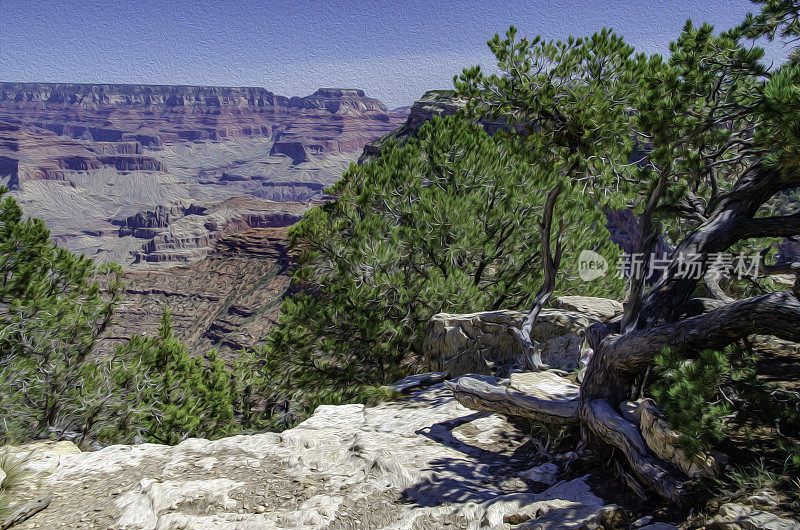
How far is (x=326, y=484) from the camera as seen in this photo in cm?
657

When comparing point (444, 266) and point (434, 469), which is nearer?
point (434, 469)

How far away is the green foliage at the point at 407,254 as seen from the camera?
44.2 ft

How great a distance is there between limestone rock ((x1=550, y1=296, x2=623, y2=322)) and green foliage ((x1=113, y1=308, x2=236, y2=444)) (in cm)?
941

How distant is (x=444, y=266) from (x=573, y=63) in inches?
293

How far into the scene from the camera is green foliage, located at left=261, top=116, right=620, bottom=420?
44.2 feet

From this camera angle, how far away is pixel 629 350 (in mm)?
6000

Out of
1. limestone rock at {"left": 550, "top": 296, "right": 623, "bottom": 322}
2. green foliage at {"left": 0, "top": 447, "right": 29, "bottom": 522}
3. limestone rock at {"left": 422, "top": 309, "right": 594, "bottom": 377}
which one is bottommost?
green foliage at {"left": 0, "top": 447, "right": 29, "bottom": 522}

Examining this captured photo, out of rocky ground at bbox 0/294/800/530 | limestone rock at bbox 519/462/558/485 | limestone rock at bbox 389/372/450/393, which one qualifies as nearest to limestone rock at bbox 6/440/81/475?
rocky ground at bbox 0/294/800/530

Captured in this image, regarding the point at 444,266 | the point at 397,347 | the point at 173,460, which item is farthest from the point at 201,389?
the point at 444,266

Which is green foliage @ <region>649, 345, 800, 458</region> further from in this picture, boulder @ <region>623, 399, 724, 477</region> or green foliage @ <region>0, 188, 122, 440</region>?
green foliage @ <region>0, 188, 122, 440</region>

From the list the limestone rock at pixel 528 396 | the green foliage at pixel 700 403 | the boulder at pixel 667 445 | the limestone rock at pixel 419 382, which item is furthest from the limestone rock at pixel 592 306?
the green foliage at pixel 700 403

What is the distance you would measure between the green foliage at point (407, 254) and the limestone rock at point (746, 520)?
932 cm

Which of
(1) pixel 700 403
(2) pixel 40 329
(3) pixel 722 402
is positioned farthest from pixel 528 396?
→ (2) pixel 40 329

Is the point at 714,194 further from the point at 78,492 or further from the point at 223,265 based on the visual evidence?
the point at 223,265
